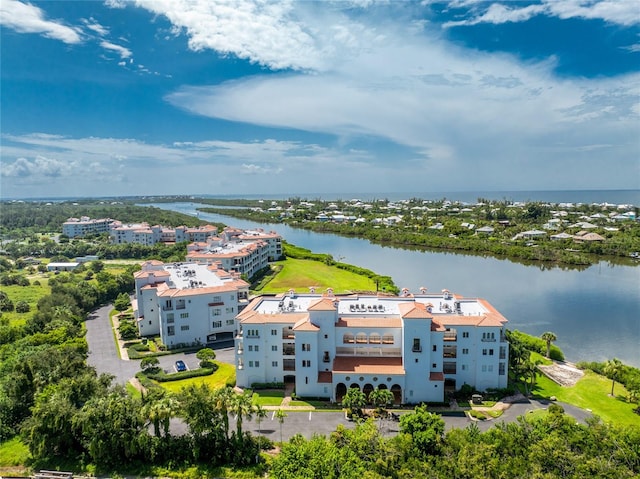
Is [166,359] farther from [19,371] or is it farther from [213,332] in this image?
[19,371]

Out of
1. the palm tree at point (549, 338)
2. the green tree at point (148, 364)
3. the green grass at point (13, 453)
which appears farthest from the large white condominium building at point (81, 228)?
the palm tree at point (549, 338)

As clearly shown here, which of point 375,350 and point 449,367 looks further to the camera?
point 449,367

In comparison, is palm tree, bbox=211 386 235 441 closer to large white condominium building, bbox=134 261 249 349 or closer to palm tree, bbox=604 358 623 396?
large white condominium building, bbox=134 261 249 349

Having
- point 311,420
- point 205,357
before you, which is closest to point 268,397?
point 311,420

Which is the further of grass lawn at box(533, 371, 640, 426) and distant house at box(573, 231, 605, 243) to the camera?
distant house at box(573, 231, 605, 243)

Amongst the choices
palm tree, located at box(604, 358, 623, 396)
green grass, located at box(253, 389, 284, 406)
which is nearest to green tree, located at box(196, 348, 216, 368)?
green grass, located at box(253, 389, 284, 406)

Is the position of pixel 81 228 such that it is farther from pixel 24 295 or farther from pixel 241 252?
pixel 241 252

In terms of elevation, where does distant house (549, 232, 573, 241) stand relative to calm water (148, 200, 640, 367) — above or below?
above
